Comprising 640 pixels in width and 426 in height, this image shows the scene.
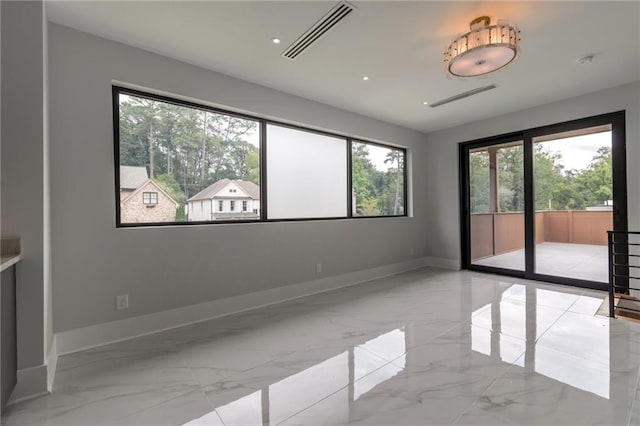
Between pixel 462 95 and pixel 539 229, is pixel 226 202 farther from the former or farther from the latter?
pixel 539 229

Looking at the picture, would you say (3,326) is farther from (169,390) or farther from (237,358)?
(237,358)

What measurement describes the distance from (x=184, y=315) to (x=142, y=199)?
1259 millimetres

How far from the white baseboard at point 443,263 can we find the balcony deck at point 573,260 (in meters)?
1.02

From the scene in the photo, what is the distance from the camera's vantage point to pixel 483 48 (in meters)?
2.26

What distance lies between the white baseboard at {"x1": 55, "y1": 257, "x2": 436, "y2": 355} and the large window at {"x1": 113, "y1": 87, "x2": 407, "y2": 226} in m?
0.92

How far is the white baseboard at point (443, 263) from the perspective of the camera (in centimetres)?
544

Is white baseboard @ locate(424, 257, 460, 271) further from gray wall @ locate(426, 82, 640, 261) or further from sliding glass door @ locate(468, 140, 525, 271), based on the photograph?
sliding glass door @ locate(468, 140, 525, 271)

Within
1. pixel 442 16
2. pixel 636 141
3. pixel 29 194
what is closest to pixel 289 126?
pixel 442 16

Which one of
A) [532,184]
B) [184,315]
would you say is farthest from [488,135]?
[184,315]

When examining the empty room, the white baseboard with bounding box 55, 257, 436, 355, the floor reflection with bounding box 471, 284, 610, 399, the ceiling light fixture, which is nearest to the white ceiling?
the empty room

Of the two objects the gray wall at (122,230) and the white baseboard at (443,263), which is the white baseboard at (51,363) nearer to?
the gray wall at (122,230)

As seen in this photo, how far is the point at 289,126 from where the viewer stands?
13.0ft

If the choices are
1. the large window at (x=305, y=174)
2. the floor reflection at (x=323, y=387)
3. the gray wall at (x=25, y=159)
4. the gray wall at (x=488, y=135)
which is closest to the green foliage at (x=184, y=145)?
the large window at (x=305, y=174)

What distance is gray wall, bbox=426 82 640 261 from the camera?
3.61 m
